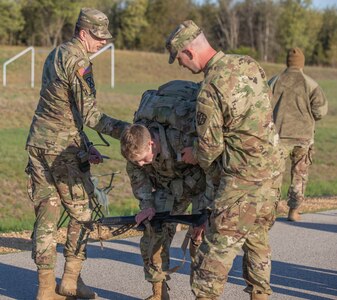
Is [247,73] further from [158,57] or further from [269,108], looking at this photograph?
[158,57]

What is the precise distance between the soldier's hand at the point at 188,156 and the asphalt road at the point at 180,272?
1.76 meters

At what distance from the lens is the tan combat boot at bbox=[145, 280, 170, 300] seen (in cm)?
618

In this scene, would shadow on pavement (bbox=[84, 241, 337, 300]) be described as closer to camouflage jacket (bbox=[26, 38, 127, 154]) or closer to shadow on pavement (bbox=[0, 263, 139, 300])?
shadow on pavement (bbox=[0, 263, 139, 300])

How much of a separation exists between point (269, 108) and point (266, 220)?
736 mm

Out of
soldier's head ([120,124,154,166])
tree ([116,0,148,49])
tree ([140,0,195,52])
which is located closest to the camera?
soldier's head ([120,124,154,166])

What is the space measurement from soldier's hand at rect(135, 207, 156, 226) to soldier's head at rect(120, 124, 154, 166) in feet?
1.46

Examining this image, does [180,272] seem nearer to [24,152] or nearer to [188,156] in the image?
[188,156]

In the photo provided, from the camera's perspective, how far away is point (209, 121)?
4.91 m

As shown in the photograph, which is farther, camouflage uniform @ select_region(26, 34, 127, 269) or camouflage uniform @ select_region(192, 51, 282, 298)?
camouflage uniform @ select_region(26, 34, 127, 269)

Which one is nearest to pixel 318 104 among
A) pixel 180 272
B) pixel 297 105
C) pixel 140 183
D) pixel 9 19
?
pixel 297 105

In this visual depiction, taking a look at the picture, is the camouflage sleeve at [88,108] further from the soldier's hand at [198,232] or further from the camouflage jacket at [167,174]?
the soldier's hand at [198,232]

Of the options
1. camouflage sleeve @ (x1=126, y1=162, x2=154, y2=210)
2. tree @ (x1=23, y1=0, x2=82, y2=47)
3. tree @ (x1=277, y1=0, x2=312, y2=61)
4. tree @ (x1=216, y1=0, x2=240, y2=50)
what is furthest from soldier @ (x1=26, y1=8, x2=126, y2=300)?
tree @ (x1=277, y1=0, x2=312, y2=61)

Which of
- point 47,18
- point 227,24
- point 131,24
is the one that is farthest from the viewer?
point 227,24

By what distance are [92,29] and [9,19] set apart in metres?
61.7
